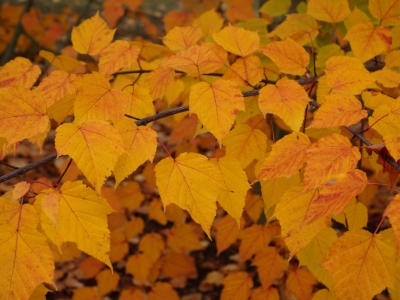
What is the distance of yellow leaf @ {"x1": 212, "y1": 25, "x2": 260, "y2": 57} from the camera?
1.22m

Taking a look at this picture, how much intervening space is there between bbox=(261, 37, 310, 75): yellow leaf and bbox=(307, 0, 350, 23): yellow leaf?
348 millimetres

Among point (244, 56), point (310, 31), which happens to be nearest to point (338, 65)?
point (244, 56)

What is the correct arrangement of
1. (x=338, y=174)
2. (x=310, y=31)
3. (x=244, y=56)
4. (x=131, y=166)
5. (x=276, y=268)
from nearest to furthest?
(x=338, y=174)
(x=131, y=166)
(x=244, y=56)
(x=310, y=31)
(x=276, y=268)

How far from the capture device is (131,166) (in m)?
0.96

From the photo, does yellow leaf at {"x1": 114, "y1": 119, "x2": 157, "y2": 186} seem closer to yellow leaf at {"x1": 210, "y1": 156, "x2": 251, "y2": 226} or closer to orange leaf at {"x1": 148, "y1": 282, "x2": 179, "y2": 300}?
yellow leaf at {"x1": 210, "y1": 156, "x2": 251, "y2": 226}

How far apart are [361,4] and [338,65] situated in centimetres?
92

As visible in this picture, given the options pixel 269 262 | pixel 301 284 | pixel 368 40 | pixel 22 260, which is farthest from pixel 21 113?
pixel 301 284

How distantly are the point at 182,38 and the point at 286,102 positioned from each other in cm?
49

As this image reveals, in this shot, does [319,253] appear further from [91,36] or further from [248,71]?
[91,36]

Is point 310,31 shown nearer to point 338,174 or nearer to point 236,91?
point 236,91

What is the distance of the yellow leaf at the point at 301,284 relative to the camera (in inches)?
70.8

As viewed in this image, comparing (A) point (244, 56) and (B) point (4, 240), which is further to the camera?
(A) point (244, 56)

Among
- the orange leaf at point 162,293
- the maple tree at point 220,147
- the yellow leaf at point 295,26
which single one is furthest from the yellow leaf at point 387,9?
the orange leaf at point 162,293

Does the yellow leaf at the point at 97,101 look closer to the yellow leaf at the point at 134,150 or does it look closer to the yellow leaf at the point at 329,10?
the yellow leaf at the point at 134,150
